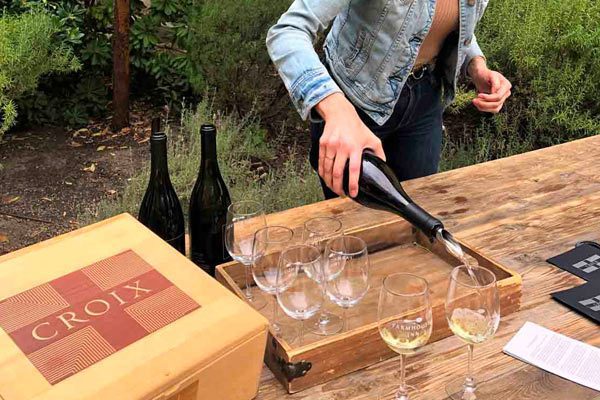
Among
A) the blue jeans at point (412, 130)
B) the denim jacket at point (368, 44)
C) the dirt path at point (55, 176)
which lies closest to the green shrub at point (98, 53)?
the dirt path at point (55, 176)

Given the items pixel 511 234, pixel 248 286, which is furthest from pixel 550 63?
pixel 248 286

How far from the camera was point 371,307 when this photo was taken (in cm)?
136

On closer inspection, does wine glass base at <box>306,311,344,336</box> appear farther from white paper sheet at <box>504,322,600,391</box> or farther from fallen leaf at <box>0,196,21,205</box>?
fallen leaf at <box>0,196,21,205</box>

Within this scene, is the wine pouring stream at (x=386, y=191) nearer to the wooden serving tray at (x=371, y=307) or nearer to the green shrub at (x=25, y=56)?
the wooden serving tray at (x=371, y=307)

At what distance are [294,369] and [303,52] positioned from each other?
2.16ft

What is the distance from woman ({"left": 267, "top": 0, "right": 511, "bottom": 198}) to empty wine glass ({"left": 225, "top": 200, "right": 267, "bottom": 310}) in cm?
22

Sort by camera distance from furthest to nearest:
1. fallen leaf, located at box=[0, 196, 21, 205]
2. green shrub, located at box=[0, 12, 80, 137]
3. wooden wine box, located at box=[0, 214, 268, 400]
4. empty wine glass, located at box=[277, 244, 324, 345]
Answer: green shrub, located at box=[0, 12, 80, 137], fallen leaf, located at box=[0, 196, 21, 205], empty wine glass, located at box=[277, 244, 324, 345], wooden wine box, located at box=[0, 214, 268, 400]

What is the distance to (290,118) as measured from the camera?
4301mm

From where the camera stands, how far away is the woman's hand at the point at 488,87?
1.88 m

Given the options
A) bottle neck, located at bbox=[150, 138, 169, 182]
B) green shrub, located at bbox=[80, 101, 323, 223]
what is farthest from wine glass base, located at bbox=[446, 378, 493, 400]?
green shrub, located at bbox=[80, 101, 323, 223]

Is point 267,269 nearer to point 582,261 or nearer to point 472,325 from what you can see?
point 472,325

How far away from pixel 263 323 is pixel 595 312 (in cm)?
70

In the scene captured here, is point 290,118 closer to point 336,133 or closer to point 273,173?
point 273,173

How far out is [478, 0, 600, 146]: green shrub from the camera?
150 inches
